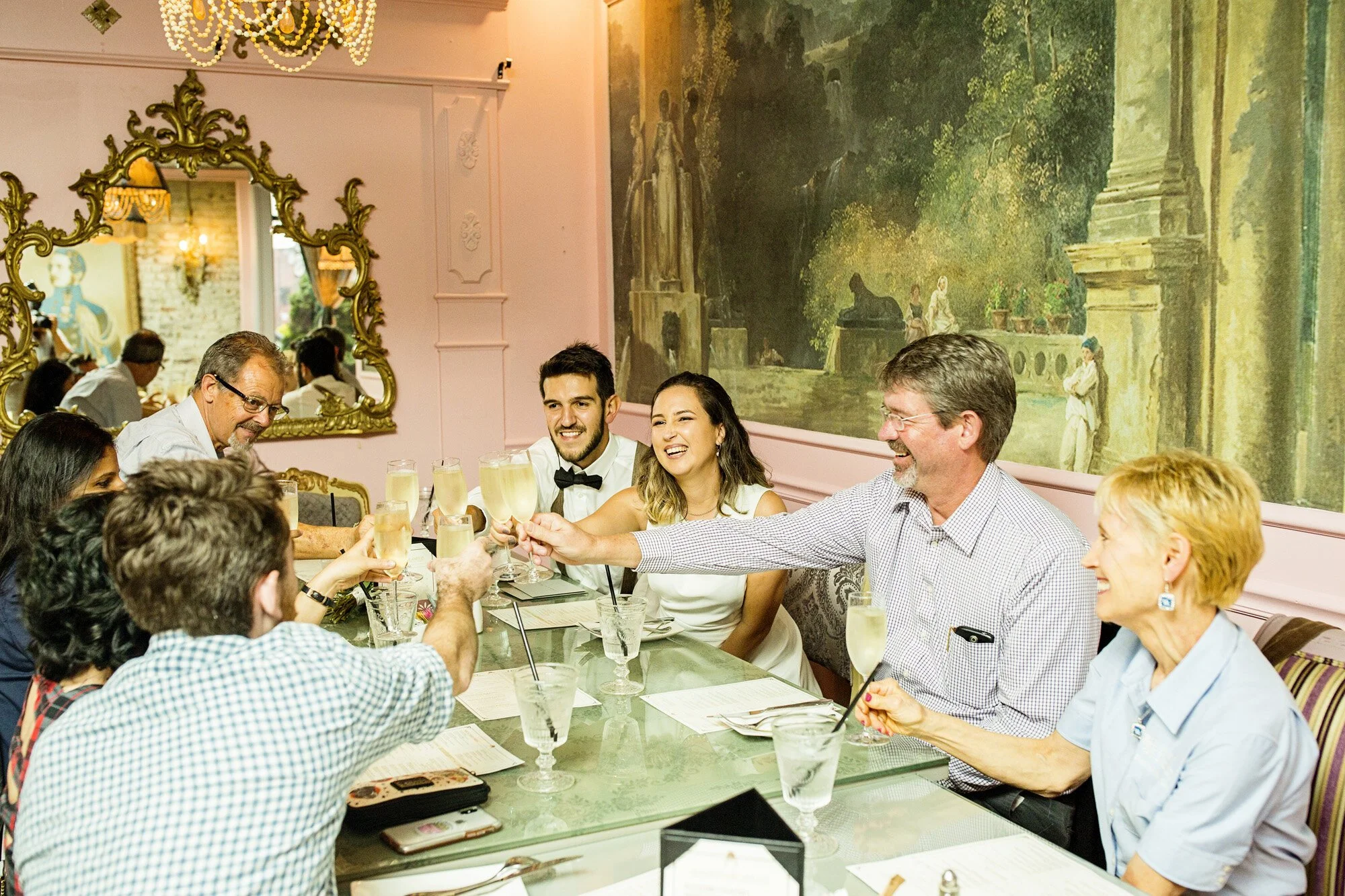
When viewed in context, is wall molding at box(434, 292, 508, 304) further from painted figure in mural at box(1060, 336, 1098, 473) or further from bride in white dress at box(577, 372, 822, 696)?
painted figure in mural at box(1060, 336, 1098, 473)

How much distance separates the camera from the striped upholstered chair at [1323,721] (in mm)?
1991

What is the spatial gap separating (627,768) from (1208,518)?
996 millimetres

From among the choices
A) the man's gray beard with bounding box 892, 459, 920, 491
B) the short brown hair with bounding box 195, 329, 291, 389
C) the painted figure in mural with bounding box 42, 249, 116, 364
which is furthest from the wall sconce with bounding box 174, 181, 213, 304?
the man's gray beard with bounding box 892, 459, 920, 491

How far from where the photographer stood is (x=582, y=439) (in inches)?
170

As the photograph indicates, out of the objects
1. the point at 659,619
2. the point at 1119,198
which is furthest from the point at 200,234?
the point at 1119,198

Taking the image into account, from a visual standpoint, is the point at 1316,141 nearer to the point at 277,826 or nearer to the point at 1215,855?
the point at 1215,855

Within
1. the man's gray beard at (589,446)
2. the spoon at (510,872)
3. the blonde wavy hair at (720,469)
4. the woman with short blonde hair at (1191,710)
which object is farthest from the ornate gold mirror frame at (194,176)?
the woman with short blonde hair at (1191,710)

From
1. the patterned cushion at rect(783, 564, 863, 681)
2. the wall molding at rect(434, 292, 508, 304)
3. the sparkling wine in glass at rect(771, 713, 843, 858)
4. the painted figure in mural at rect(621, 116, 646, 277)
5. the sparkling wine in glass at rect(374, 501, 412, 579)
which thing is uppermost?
the painted figure in mural at rect(621, 116, 646, 277)

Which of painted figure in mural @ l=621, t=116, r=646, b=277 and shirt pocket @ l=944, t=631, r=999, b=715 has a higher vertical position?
painted figure in mural @ l=621, t=116, r=646, b=277

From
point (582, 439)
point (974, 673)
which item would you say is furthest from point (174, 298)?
point (974, 673)

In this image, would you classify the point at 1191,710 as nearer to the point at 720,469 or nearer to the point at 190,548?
the point at 190,548

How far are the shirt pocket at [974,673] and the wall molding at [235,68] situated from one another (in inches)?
188

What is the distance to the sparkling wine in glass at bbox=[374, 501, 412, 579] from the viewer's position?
253 cm

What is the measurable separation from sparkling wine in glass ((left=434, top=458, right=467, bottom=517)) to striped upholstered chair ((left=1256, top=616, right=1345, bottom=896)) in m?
1.79
